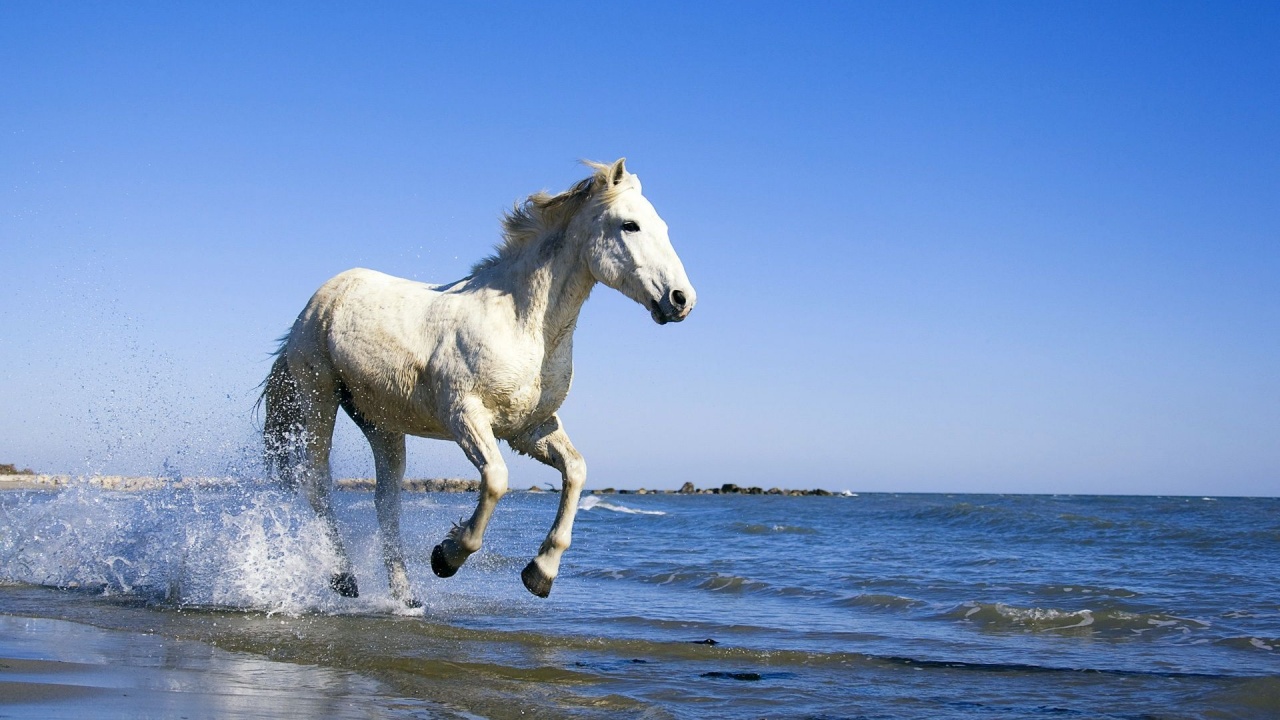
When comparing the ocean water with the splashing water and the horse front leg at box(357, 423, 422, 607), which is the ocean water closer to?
the splashing water

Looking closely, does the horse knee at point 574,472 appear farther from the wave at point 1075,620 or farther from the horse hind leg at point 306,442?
the wave at point 1075,620

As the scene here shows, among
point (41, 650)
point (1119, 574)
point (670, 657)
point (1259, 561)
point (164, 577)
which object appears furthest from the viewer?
point (1259, 561)

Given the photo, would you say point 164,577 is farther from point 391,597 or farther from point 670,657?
point 670,657

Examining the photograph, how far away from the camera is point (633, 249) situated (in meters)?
5.46

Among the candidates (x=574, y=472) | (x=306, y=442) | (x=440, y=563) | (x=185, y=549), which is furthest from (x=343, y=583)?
(x=574, y=472)

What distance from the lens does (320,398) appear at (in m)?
6.78

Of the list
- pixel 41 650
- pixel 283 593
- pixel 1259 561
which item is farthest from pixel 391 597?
pixel 1259 561

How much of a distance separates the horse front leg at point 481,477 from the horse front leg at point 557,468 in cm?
39

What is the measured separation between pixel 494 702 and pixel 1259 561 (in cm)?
1211

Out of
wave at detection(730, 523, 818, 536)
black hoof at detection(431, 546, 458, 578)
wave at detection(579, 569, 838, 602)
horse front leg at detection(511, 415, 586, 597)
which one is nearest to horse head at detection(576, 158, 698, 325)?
horse front leg at detection(511, 415, 586, 597)

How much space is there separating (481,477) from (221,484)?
3.28 m

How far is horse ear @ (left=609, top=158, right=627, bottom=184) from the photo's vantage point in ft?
19.0

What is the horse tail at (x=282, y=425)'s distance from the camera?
23.0 ft

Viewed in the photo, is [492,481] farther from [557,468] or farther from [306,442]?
[306,442]
